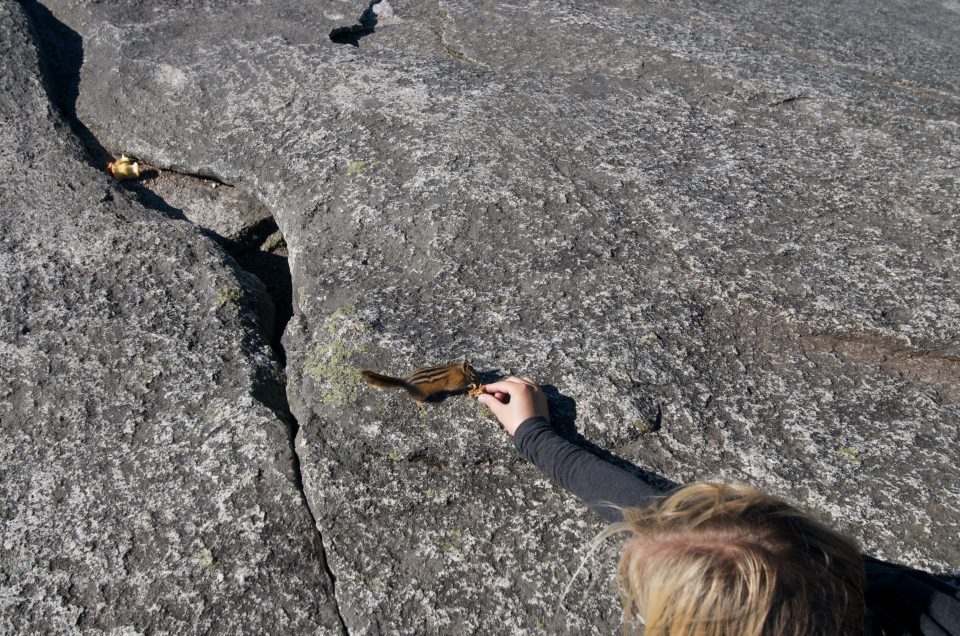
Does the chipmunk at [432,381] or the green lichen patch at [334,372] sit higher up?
the chipmunk at [432,381]

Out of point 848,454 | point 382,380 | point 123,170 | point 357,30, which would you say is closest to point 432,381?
point 382,380

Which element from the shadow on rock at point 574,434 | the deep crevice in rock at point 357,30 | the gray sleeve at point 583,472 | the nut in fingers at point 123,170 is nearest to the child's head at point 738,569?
the gray sleeve at point 583,472

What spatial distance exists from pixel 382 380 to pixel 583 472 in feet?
1.76

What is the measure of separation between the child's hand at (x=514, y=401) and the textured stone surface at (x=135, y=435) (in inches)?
19.5

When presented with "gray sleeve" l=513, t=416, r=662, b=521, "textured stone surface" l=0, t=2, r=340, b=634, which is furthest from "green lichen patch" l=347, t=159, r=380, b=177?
"gray sleeve" l=513, t=416, r=662, b=521

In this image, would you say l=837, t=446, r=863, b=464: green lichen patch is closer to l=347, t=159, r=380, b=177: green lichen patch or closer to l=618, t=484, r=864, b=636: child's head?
l=618, t=484, r=864, b=636: child's head

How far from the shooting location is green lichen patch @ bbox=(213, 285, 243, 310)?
2334mm

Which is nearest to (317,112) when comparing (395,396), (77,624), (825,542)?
(395,396)

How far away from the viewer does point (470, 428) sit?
6.46ft

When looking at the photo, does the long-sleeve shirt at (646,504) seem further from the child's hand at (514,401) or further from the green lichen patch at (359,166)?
the green lichen patch at (359,166)

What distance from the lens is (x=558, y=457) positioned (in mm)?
1835

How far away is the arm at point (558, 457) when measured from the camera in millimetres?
1772

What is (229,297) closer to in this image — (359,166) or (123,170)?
(359,166)

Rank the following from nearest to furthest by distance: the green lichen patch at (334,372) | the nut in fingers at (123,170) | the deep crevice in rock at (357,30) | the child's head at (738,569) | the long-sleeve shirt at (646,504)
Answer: the child's head at (738,569), the long-sleeve shirt at (646,504), the green lichen patch at (334,372), the nut in fingers at (123,170), the deep crevice in rock at (357,30)
